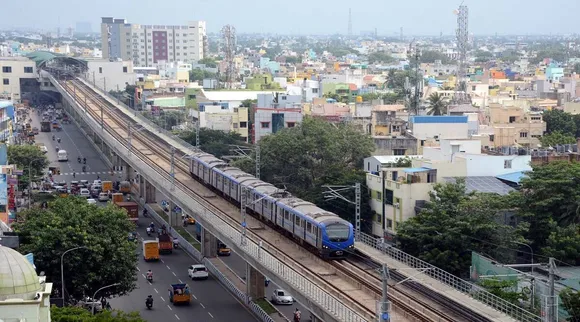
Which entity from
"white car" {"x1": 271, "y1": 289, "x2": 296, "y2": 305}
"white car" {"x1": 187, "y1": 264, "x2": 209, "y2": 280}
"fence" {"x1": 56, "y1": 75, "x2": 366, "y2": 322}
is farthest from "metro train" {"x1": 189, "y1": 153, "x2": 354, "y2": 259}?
"white car" {"x1": 187, "y1": 264, "x2": 209, "y2": 280}

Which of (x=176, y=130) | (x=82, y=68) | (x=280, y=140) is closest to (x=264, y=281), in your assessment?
(x=280, y=140)

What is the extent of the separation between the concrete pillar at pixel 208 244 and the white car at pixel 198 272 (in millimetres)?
2584

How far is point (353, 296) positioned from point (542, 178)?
15270mm

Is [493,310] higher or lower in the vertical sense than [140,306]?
higher

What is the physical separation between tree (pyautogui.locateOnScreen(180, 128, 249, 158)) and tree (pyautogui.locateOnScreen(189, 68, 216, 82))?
2872 inches

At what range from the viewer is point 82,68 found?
132625 millimetres

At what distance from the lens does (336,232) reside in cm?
3809

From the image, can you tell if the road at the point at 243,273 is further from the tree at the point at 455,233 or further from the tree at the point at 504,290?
the tree at the point at 504,290

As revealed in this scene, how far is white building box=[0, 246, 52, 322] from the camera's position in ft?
69.9

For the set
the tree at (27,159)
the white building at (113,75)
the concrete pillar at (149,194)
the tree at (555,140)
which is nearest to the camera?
the concrete pillar at (149,194)

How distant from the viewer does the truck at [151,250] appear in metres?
49.2

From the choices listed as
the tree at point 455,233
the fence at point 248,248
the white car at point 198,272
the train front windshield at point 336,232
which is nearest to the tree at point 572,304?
the fence at point 248,248

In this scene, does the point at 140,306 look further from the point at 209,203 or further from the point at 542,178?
the point at 542,178

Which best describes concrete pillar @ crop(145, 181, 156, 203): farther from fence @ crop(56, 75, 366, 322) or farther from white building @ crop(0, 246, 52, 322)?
white building @ crop(0, 246, 52, 322)
